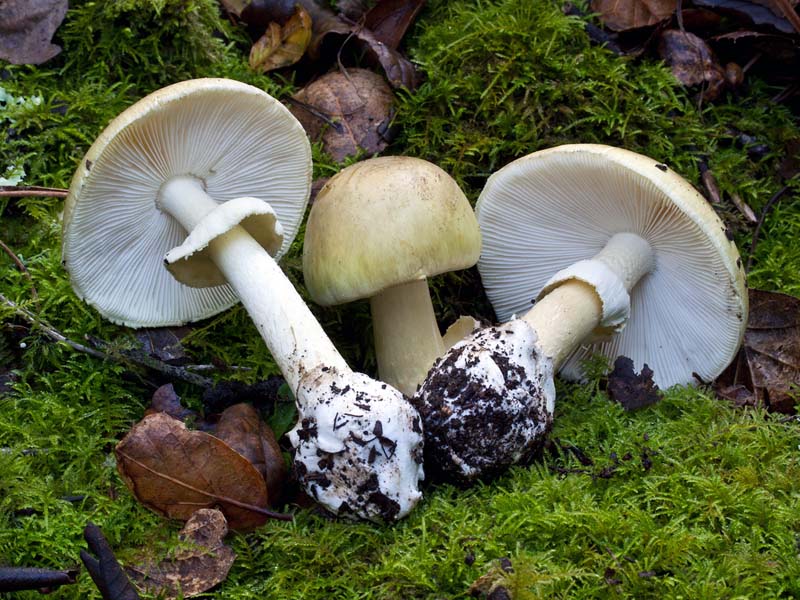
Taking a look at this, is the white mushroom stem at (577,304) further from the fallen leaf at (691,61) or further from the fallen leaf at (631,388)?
the fallen leaf at (691,61)

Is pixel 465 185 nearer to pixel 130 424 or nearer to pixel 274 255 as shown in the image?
pixel 274 255

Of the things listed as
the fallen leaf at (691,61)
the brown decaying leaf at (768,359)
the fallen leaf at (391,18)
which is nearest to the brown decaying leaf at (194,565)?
the brown decaying leaf at (768,359)

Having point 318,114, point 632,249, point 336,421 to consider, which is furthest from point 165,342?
point 632,249

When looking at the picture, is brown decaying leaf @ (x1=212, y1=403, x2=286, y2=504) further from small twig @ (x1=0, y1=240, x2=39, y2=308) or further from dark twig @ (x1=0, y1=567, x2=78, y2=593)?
small twig @ (x1=0, y1=240, x2=39, y2=308)

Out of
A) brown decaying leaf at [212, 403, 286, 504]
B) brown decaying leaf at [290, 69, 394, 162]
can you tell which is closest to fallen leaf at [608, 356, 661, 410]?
brown decaying leaf at [212, 403, 286, 504]

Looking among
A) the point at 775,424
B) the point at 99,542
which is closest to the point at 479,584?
the point at 99,542

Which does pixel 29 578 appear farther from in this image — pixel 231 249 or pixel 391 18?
pixel 391 18

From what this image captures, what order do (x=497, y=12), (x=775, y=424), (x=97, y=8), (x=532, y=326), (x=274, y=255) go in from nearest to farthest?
1. (x=775, y=424)
2. (x=532, y=326)
3. (x=274, y=255)
4. (x=97, y=8)
5. (x=497, y=12)

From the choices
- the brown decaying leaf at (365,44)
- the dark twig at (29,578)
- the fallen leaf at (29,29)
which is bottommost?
the dark twig at (29,578)
